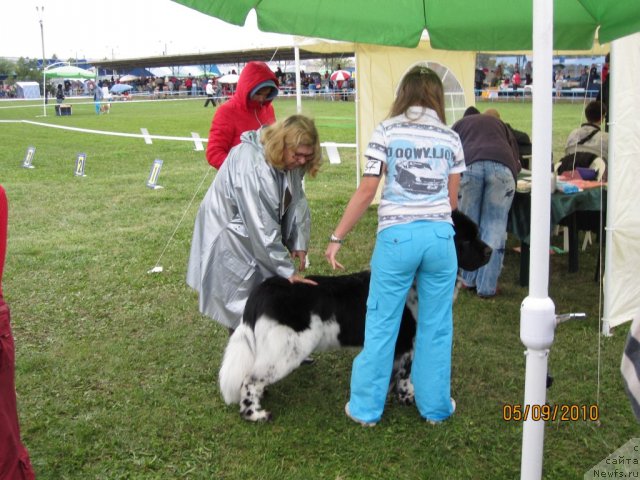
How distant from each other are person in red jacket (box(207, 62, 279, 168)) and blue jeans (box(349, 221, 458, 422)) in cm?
175

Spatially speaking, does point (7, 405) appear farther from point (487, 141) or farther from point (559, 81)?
point (559, 81)

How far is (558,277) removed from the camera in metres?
6.63

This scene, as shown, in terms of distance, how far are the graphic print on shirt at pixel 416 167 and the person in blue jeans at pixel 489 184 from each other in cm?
264

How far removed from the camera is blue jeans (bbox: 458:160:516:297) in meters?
5.80

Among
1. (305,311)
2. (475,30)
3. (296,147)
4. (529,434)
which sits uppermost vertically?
(475,30)

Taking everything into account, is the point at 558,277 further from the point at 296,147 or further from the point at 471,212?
the point at 296,147

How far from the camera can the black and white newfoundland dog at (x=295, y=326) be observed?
3559 mm

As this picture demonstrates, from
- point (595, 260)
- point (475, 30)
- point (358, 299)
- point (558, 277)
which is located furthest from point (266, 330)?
point (595, 260)

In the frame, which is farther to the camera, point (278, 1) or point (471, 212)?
point (471, 212)

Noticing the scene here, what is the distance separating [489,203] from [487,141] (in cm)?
58

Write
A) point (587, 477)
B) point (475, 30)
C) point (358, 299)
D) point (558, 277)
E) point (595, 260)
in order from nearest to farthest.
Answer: point (587, 477) < point (358, 299) < point (475, 30) < point (558, 277) < point (595, 260)

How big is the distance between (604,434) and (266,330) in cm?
201

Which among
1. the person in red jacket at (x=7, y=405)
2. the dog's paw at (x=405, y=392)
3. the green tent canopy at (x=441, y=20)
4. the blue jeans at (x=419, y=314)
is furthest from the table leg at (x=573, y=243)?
the person in red jacket at (x=7, y=405)
